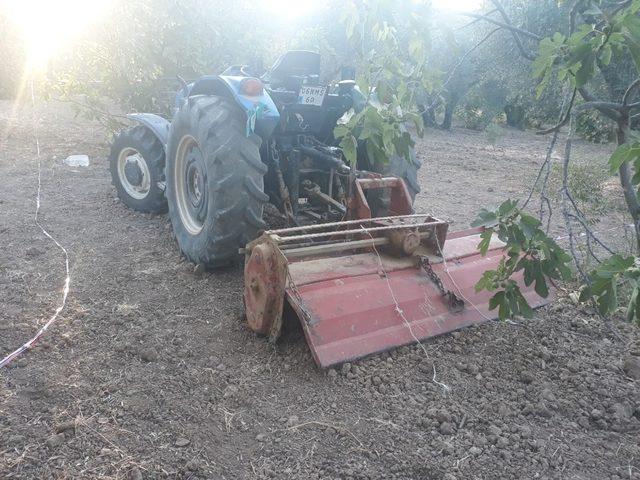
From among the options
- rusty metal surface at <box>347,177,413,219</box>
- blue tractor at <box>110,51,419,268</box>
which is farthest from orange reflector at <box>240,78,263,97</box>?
rusty metal surface at <box>347,177,413,219</box>

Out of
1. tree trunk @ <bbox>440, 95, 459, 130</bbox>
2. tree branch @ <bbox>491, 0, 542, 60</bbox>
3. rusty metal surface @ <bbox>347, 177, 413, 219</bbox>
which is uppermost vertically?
tree branch @ <bbox>491, 0, 542, 60</bbox>

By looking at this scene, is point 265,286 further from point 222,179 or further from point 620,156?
point 620,156

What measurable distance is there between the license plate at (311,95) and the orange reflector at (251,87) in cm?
42

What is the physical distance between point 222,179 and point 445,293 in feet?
5.13

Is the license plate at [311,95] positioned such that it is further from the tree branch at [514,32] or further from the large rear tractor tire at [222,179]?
the tree branch at [514,32]

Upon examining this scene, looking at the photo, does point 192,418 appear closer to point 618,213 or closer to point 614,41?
point 614,41

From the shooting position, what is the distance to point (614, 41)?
204cm

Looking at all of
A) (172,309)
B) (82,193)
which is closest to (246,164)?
(172,309)

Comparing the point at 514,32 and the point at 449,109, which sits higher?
the point at 514,32

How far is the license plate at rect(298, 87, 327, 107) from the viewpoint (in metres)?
4.21

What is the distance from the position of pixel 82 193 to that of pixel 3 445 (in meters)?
4.51

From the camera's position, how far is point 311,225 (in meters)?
3.73

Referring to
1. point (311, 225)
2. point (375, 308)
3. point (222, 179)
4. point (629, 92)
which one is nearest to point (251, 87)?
point (222, 179)

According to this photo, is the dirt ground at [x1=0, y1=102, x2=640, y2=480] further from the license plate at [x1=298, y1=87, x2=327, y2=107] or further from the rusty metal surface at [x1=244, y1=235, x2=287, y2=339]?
the license plate at [x1=298, y1=87, x2=327, y2=107]
